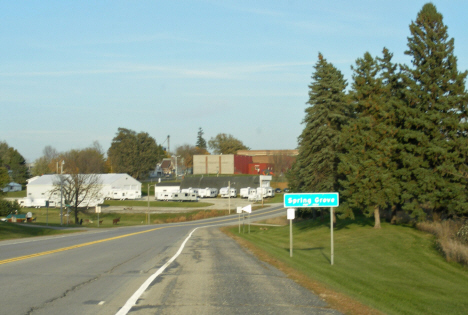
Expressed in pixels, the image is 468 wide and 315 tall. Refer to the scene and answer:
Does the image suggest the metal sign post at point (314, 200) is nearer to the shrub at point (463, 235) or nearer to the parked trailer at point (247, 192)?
the shrub at point (463, 235)

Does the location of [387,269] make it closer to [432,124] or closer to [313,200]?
[313,200]

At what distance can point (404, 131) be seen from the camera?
32.2 m

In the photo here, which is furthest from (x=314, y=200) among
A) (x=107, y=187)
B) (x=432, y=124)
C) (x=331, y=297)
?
(x=107, y=187)

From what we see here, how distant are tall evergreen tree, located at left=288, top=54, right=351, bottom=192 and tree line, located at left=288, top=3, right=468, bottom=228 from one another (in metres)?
0.09

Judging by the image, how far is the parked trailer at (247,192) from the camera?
91.2 meters

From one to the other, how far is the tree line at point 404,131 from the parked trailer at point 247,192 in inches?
2151

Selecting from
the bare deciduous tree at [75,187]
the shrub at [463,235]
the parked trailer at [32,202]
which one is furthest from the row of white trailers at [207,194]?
the shrub at [463,235]

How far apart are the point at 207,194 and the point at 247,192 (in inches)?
414

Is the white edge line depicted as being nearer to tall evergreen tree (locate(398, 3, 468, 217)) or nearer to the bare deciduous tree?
tall evergreen tree (locate(398, 3, 468, 217))

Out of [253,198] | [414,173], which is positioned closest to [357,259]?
[414,173]

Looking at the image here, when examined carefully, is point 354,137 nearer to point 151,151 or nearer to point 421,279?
point 421,279

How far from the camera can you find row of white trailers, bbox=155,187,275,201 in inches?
3558

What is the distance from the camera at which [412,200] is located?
3306 cm

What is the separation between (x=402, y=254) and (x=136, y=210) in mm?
60455
